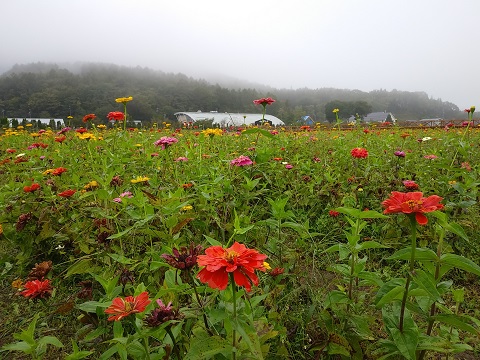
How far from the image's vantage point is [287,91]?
11362cm

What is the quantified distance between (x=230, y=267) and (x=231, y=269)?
13 millimetres

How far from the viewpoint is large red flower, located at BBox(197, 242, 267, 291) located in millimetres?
679

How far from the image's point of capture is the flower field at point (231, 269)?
0.86 meters

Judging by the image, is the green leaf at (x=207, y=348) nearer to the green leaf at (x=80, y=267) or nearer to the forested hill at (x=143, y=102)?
the green leaf at (x=80, y=267)

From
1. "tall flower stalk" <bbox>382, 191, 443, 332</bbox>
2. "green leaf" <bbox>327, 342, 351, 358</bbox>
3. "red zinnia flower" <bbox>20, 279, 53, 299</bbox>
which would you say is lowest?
"green leaf" <bbox>327, 342, 351, 358</bbox>

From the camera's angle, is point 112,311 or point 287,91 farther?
point 287,91

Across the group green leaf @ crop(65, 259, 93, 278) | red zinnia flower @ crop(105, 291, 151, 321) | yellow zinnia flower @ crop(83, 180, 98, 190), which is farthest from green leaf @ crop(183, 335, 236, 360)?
yellow zinnia flower @ crop(83, 180, 98, 190)

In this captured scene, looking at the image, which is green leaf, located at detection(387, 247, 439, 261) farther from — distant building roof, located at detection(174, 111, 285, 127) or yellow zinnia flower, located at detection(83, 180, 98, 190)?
distant building roof, located at detection(174, 111, 285, 127)

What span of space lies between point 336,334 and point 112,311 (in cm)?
81

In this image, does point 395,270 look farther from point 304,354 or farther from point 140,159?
point 140,159

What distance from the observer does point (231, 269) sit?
66 centimetres

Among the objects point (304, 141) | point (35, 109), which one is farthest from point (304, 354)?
point (35, 109)


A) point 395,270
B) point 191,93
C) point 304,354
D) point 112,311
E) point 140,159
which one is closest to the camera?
point 112,311

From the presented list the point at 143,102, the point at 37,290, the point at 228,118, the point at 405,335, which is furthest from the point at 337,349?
the point at 143,102
